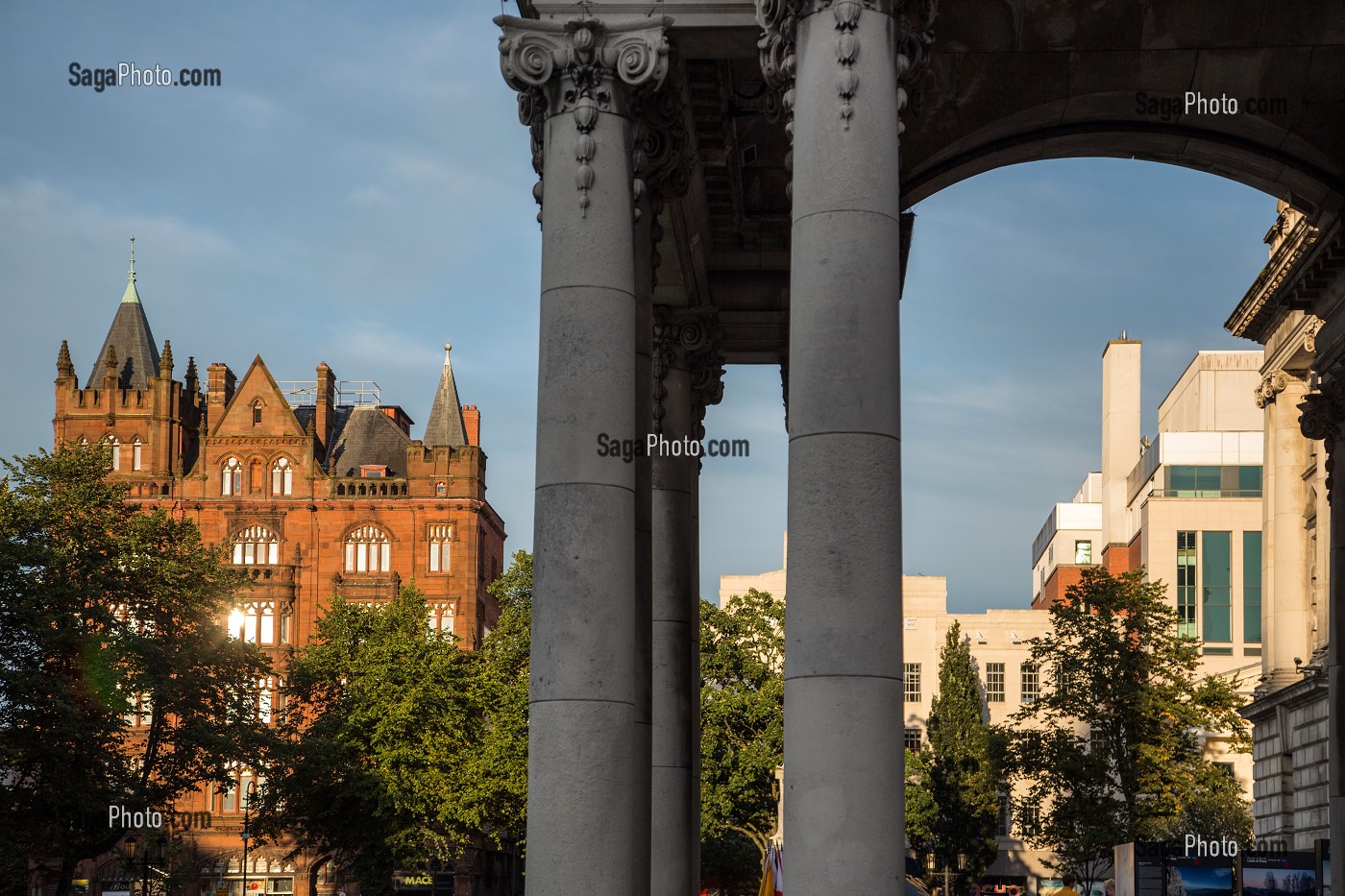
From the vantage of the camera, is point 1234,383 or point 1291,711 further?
point 1234,383

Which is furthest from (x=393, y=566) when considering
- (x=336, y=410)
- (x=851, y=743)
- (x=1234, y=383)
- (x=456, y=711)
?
(x=851, y=743)

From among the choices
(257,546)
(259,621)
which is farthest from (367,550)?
(259,621)

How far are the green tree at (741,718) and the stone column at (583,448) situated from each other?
75385 mm

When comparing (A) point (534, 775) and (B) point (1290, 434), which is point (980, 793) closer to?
(B) point (1290, 434)

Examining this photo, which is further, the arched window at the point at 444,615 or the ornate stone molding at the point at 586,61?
the arched window at the point at 444,615

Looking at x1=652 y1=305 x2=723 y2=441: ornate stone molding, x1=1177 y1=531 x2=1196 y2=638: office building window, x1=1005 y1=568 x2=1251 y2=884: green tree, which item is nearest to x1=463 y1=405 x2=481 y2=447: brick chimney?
x1=1177 y1=531 x2=1196 y2=638: office building window

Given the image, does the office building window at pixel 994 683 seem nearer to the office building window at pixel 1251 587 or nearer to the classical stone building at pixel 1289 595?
the office building window at pixel 1251 587

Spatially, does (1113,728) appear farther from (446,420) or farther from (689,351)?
(446,420)

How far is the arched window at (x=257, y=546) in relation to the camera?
151m

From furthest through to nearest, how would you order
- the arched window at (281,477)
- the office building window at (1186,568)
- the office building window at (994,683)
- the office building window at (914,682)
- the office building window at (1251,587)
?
the office building window at (994,683)
the office building window at (914,682)
the arched window at (281,477)
the office building window at (1186,568)
the office building window at (1251,587)

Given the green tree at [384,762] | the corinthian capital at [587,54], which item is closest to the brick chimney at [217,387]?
the green tree at [384,762]

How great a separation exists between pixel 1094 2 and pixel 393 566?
419ft

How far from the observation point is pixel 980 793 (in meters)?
148

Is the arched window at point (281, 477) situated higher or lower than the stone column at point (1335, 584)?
higher
